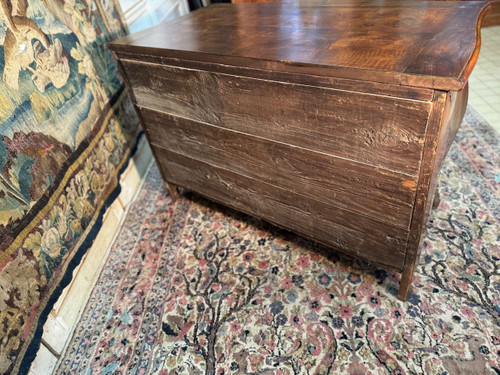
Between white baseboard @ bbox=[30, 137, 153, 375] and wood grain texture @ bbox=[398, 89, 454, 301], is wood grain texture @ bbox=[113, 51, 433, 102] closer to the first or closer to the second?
wood grain texture @ bbox=[398, 89, 454, 301]

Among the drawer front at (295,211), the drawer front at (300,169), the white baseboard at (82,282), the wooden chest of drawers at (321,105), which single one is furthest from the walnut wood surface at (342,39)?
the white baseboard at (82,282)

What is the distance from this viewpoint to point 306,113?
97 centimetres

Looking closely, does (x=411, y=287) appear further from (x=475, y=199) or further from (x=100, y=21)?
(x=100, y=21)

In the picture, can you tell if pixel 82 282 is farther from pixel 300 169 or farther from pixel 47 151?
pixel 300 169

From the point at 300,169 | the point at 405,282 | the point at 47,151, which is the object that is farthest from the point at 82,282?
the point at 405,282

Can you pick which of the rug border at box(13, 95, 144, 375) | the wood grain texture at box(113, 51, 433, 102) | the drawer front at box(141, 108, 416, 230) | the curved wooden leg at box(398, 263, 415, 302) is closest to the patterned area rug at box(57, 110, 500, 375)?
the curved wooden leg at box(398, 263, 415, 302)

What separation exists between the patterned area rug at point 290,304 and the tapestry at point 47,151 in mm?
235

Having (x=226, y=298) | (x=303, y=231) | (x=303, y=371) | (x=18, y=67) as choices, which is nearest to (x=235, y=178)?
(x=303, y=231)

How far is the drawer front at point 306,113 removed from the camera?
84 cm

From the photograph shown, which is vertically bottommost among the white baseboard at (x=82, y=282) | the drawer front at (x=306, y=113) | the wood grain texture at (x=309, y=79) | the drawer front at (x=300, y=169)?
the white baseboard at (x=82, y=282)

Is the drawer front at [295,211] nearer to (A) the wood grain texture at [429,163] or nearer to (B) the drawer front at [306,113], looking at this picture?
(A) the wood grain texture at [429,163]

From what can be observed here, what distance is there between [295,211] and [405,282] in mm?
433

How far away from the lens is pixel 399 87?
0.77 m

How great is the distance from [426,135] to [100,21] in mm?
1552
